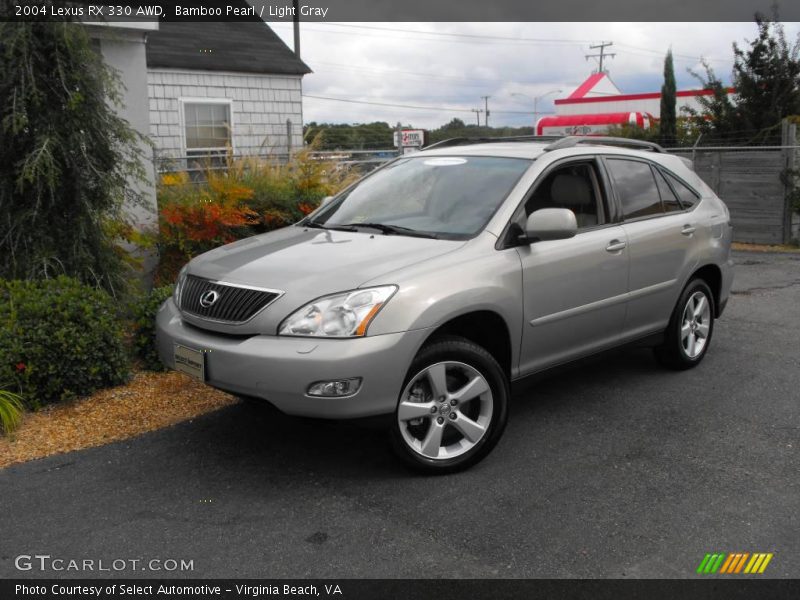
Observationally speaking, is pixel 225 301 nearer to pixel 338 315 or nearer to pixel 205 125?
pixel 338 315

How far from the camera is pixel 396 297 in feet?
13.0

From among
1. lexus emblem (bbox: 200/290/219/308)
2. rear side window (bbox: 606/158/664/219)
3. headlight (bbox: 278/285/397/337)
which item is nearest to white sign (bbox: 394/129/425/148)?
rear side window (bbox: 606/158/664/219)

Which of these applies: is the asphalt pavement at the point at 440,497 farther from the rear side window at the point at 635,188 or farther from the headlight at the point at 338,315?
the rear side window at the point at 635,188

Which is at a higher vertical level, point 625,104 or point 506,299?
point 625,104

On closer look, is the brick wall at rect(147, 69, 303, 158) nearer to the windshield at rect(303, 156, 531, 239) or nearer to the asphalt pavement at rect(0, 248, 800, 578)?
the windshield at rect(303, 156, 531, 239)

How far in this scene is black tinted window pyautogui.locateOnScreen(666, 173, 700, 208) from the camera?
612cm

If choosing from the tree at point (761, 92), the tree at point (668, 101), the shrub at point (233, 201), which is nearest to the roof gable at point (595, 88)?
the tree at point (668, 101)

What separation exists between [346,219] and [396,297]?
1457 mm

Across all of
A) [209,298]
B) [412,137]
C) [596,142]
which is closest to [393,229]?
[209,298]

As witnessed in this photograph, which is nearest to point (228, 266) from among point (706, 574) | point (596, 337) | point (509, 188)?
point (509, 188)

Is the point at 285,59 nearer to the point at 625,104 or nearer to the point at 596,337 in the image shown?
the point at 596,337

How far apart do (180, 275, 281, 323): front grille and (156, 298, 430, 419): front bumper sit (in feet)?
0.55

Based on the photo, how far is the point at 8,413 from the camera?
16.0 ft

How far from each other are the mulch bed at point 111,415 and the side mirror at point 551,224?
7.96 feet
